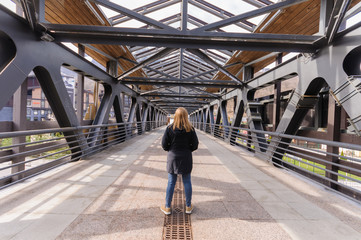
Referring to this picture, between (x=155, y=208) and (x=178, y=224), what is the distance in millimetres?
521

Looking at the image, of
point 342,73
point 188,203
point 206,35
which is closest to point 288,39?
point 342,73

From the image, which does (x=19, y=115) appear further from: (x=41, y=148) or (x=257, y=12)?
(x=257, y=12)

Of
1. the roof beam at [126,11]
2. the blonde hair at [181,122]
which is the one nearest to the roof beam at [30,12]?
the roof beam at [126,11]

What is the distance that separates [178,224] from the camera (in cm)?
235

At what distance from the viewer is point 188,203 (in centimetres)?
257

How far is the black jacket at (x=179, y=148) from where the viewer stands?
244 centimetres

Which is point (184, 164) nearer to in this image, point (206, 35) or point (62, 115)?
point (206, 35)

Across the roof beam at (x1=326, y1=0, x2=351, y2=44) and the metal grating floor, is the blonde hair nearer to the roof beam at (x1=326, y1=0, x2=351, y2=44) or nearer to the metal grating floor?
the metal grating floor

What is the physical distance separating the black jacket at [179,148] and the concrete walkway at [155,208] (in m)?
0.73

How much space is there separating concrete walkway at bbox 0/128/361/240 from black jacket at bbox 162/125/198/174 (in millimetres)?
732

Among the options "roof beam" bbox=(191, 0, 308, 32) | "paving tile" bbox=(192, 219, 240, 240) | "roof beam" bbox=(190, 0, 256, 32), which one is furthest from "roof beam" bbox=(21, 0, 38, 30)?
"paving tile" bbox=(192, 219, 240, 240)

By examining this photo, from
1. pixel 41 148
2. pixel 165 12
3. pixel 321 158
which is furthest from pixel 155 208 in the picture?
pixel 165 12

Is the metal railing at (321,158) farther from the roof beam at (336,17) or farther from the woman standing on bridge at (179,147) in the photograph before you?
the roof beam at (336,17)

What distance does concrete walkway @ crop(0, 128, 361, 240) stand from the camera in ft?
7.20
